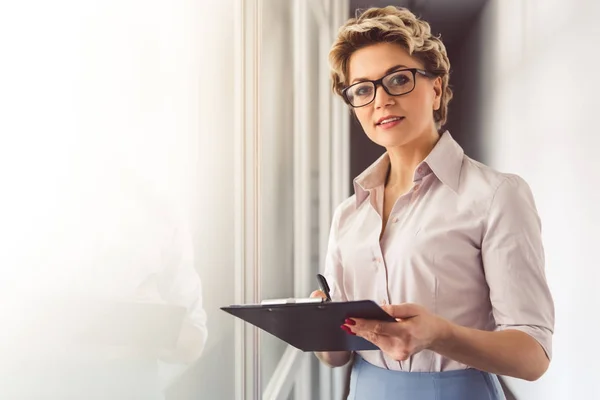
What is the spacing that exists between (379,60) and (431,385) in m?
0.66

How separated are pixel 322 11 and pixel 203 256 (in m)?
1.85

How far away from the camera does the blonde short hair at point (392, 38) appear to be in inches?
42.3

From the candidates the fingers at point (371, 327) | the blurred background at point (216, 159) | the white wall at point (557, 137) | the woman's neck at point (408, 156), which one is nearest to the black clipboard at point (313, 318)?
the fingers at point (371, 327)

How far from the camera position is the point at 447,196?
40.8 inches

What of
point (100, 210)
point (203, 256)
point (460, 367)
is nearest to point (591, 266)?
point (460, 367)

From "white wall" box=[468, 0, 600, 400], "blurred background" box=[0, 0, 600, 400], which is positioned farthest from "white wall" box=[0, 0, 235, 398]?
"white wall" box=[468, 0, 600, 400]

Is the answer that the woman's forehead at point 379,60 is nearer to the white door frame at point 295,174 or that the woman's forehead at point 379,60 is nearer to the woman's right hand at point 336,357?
the white door frame at point 295,174

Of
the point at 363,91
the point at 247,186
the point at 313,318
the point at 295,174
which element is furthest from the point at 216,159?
the point at 295,174

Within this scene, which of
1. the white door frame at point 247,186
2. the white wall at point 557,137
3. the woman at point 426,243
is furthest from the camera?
the white wall at point 557,137

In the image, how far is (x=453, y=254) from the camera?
3.22 ft

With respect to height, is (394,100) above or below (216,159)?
above

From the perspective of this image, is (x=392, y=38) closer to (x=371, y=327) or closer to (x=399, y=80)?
(x=399, y=80)

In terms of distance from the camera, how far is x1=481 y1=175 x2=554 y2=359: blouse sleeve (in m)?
0.92

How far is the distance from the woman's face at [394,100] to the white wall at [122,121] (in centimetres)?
30
